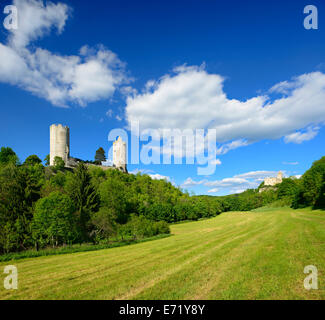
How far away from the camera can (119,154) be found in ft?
336

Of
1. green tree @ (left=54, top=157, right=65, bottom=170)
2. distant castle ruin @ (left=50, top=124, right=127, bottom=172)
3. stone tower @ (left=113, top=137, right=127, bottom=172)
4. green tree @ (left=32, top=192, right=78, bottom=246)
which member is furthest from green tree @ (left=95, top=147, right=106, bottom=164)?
green tree @ (left=32, top=192, right=78, bottom=246)

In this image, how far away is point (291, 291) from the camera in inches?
244

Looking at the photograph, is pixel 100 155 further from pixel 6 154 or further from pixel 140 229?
pixel 140 229

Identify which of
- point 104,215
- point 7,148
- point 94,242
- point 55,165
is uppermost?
point 7,148

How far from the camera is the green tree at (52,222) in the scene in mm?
22891

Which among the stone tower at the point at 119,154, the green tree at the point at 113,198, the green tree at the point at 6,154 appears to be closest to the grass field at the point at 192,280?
the green tree at the point at 113,198

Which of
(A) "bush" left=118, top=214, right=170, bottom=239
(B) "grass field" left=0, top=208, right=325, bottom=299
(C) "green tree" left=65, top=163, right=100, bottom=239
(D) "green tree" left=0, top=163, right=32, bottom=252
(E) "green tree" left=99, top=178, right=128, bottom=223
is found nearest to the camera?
(B) "grass field" left=0, top=208, right=325, bottom=299

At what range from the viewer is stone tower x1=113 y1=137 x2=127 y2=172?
3960 inches

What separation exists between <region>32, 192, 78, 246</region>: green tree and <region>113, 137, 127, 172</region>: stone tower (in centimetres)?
7553

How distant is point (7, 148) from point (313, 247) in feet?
264

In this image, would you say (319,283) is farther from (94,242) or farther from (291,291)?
(94,242)

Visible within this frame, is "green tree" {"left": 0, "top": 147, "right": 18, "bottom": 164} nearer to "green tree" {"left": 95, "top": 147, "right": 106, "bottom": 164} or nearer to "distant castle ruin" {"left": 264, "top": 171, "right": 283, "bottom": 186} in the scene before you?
"green tree" {"left": 95, "top": 147, "right": 106, "bottom": 164}

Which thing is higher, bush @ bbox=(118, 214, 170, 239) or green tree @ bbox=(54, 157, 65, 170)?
green tree @ bbox=(54, 157, 65, 170)
